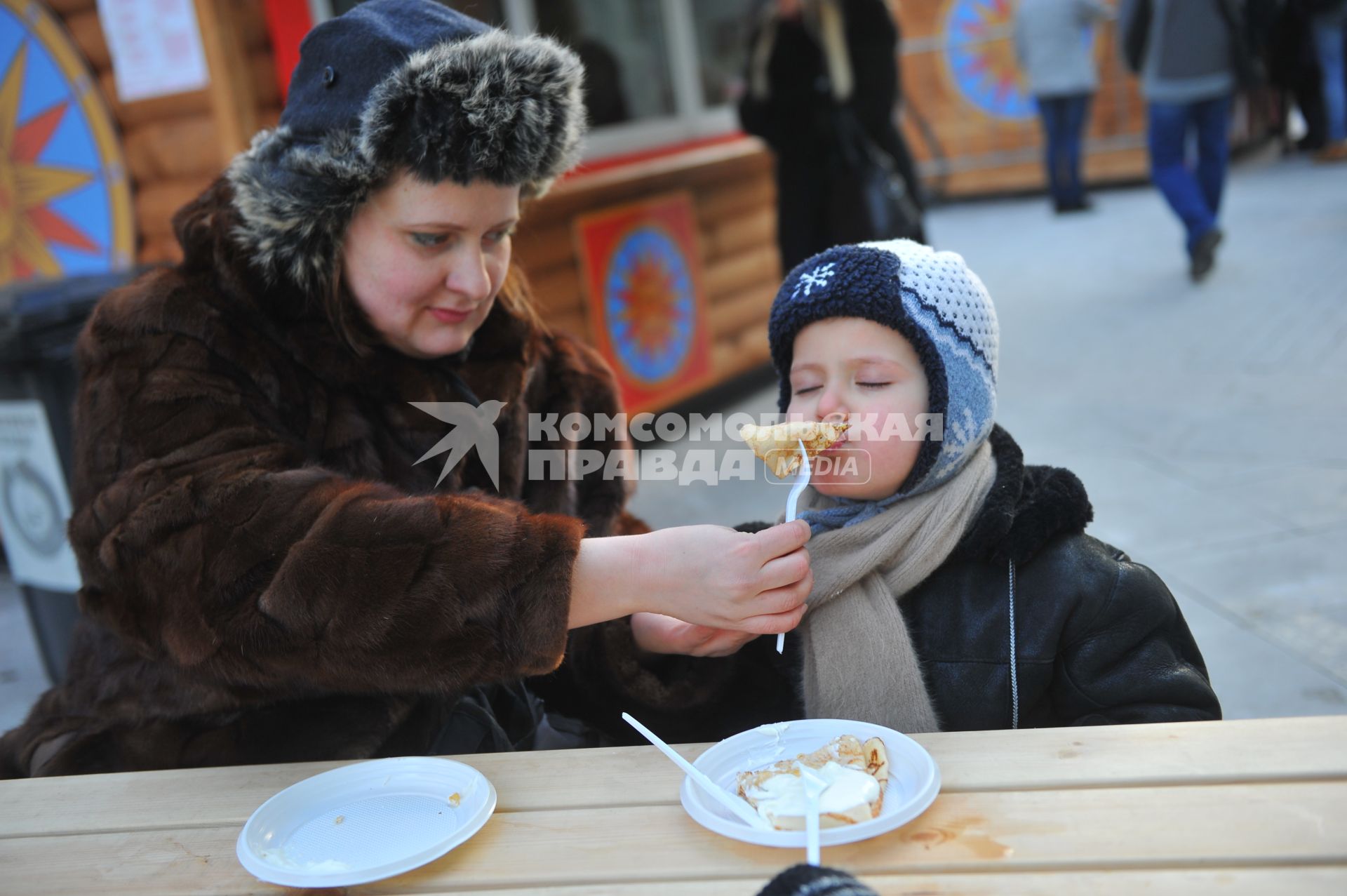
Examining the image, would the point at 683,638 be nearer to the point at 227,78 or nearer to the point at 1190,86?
the point at 227,78

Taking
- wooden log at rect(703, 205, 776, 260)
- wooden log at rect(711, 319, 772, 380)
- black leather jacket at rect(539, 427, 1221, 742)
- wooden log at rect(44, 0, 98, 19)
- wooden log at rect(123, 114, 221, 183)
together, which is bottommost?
wooden log at rect(711, 319, 772, 380)

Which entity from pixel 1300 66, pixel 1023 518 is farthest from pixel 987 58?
pixel 1023 518

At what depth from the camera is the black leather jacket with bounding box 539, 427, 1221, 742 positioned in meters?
1.69

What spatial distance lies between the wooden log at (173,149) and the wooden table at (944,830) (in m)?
3.32

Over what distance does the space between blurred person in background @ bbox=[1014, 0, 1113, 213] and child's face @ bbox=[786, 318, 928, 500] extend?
31.1 ft

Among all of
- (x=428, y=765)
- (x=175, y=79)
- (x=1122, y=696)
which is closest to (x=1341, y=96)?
(x=175, y=79)

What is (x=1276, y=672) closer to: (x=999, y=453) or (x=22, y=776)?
(x=999, y=453)

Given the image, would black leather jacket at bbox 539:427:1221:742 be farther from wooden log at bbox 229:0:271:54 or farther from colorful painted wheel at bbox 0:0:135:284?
colorful painted wheel at bbox 0:0:135:284

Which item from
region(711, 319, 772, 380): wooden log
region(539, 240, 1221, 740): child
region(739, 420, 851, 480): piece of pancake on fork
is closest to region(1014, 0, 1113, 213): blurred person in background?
region(711, 319, 772, 380): wooden log

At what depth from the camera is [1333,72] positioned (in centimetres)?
1019

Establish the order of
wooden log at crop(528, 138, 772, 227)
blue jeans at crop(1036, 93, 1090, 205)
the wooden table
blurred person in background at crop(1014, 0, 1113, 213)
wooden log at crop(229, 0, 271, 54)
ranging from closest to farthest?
the wooden table → wooden log at crop(229, 0, 271, 54) → wooden log at crop(528, 138, 772, 227) → blurred person in background at crop(1014, 0, 1113, 213) → blue jeans at crop(1036, 93, 1090, 205)

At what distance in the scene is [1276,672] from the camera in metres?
3.01

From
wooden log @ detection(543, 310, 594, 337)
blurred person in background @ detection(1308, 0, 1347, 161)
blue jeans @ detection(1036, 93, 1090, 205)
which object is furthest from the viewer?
blue jeans @ detection(1036, 93, 1090, 205)

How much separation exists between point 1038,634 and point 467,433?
1102 millimetres
